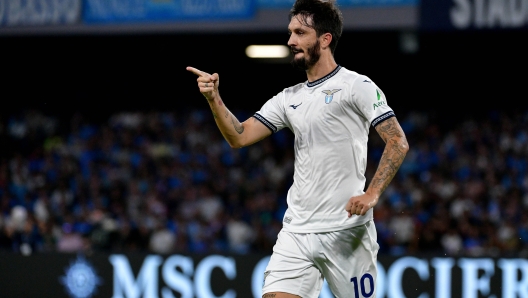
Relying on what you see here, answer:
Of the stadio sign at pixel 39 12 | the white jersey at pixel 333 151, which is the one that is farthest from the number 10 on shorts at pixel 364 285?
the stadio sign at pixel 39 12

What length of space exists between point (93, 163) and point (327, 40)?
1042 centimetres

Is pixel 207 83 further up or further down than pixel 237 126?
further up

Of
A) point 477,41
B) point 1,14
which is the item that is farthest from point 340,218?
point 477,41

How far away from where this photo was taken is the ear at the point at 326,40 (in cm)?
423

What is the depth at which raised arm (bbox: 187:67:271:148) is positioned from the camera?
4129 millimetres

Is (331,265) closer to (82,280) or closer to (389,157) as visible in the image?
(389,157)

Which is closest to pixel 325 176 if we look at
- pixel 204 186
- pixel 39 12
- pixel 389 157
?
pixel 389 157

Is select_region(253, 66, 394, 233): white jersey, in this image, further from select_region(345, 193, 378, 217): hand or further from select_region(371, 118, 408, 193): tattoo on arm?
select_region(345, 193, 378, 217): hand

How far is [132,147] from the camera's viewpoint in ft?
47.2

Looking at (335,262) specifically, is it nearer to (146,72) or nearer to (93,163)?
(93,163)

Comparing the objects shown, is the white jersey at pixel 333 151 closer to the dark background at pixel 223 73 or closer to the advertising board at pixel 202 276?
the advertising board at pixel 202 276

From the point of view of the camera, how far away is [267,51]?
14.4 meters

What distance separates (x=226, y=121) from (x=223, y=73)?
475 inches

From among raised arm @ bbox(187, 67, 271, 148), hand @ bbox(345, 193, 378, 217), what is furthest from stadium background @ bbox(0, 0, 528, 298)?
hand @ bbox(345, 193, 378, 217)
